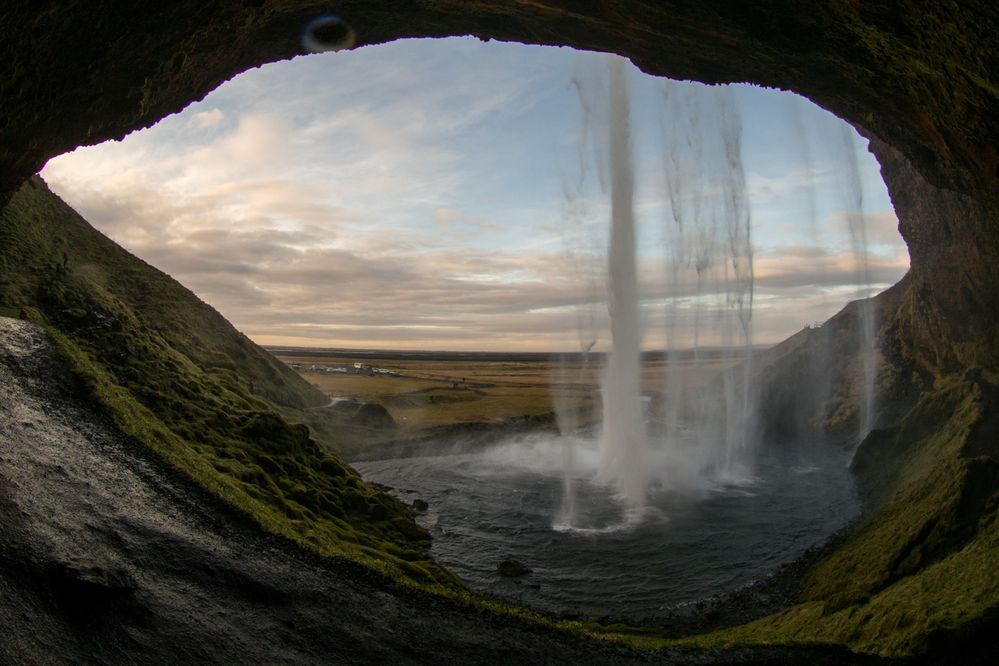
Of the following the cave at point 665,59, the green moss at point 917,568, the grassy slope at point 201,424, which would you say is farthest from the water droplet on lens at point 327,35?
the green moss at point 917,568

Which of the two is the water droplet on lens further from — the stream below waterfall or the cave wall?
the stream below waterfall

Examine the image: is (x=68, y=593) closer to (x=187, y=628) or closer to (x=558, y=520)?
(x=187, y=628)

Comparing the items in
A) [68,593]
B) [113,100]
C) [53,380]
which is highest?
[113,100]

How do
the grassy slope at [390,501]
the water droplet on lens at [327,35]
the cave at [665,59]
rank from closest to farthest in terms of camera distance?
the cave at [665,59] → the grassy slope at [390,501] → the water droplet on lens at [327,35]

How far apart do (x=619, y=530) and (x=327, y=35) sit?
27535 mm

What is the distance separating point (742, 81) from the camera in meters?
24.2

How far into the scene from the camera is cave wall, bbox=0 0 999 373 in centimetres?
1259

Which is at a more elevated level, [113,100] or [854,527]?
[113,100]

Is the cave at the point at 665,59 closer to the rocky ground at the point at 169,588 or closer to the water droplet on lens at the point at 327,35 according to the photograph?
the water droplet on lens at the point at 327,35

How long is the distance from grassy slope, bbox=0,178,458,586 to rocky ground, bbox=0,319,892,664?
1.83m

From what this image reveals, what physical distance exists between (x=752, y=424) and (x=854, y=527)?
31926 millimetres

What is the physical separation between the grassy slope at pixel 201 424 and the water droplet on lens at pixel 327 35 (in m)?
16.4

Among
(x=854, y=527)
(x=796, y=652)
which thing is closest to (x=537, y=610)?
(x=796, y=652)

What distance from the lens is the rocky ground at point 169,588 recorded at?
11844 mm
